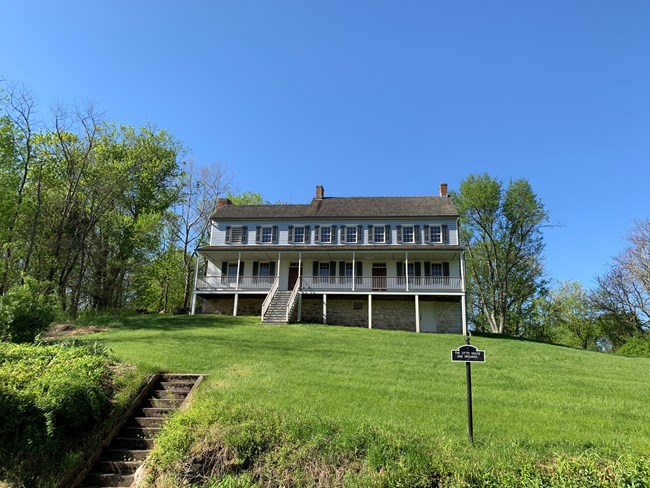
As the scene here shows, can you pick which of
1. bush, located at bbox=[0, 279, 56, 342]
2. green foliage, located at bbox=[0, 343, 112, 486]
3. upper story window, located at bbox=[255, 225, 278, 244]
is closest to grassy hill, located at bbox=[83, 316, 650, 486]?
green foliage, located at bbox=[0, 343, 112, 486]

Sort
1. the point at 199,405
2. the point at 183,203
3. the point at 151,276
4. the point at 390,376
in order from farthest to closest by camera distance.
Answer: the point at 183,203 < the point at 151,276 < the point at 390,376 < the point at 199,405

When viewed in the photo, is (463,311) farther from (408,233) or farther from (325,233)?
(325,233)

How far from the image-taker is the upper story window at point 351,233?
27.4 metres

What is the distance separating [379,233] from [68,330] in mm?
17666

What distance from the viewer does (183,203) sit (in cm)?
3622

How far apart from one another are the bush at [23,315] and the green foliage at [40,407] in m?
3.27

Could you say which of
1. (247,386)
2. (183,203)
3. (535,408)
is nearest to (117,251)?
(183,203)

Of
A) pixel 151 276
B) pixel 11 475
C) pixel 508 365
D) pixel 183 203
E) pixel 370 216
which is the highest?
pixel 183 203

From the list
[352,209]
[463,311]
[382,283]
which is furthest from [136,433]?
[352,209]

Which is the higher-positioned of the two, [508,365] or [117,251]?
[117,251]

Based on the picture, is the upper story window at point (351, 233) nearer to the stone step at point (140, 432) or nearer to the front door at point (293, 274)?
the front door at point (293, 274)

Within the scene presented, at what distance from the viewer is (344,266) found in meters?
27.0

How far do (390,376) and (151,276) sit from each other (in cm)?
2646

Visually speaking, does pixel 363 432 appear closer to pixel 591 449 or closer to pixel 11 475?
pixel 591 449
